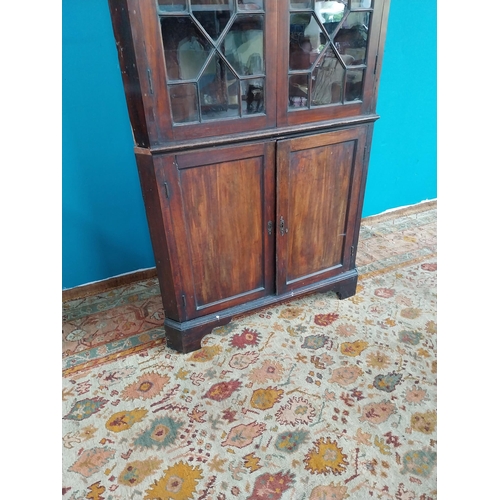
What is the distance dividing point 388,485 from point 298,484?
28cm

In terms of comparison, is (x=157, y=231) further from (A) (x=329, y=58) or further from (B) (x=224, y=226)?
(A) (x=329, y=58)

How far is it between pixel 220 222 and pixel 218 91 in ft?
1.59

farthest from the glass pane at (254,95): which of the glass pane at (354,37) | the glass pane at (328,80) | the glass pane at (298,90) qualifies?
the glass pane at (354,37)

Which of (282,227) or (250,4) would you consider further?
(282,227)

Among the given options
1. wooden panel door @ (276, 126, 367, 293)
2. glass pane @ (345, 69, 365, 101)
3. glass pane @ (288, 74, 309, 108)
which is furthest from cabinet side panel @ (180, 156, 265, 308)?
glass pane @ (345, 69, 365, 101)

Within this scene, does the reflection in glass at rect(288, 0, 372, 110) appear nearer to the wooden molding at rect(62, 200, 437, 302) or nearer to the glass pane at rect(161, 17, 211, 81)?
the glass pane at rect(161, 17, 211, 81)

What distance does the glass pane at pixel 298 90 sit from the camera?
55.6 inches

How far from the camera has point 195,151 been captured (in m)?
1.32

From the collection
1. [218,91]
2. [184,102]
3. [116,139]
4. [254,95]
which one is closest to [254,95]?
[254,95]

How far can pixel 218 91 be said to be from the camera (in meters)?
1.32

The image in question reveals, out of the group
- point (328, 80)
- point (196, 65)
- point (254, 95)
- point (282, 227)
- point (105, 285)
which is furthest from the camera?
point (105, 285)

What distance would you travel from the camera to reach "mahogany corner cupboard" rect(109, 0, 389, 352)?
120 cm

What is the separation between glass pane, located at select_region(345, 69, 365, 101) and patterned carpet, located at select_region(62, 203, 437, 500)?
100 cm

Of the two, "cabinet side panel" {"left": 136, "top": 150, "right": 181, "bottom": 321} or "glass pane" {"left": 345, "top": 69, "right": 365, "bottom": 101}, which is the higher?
"glass pane" {"left": 345, "top": 69, "right": 365, "bottom": 101}
